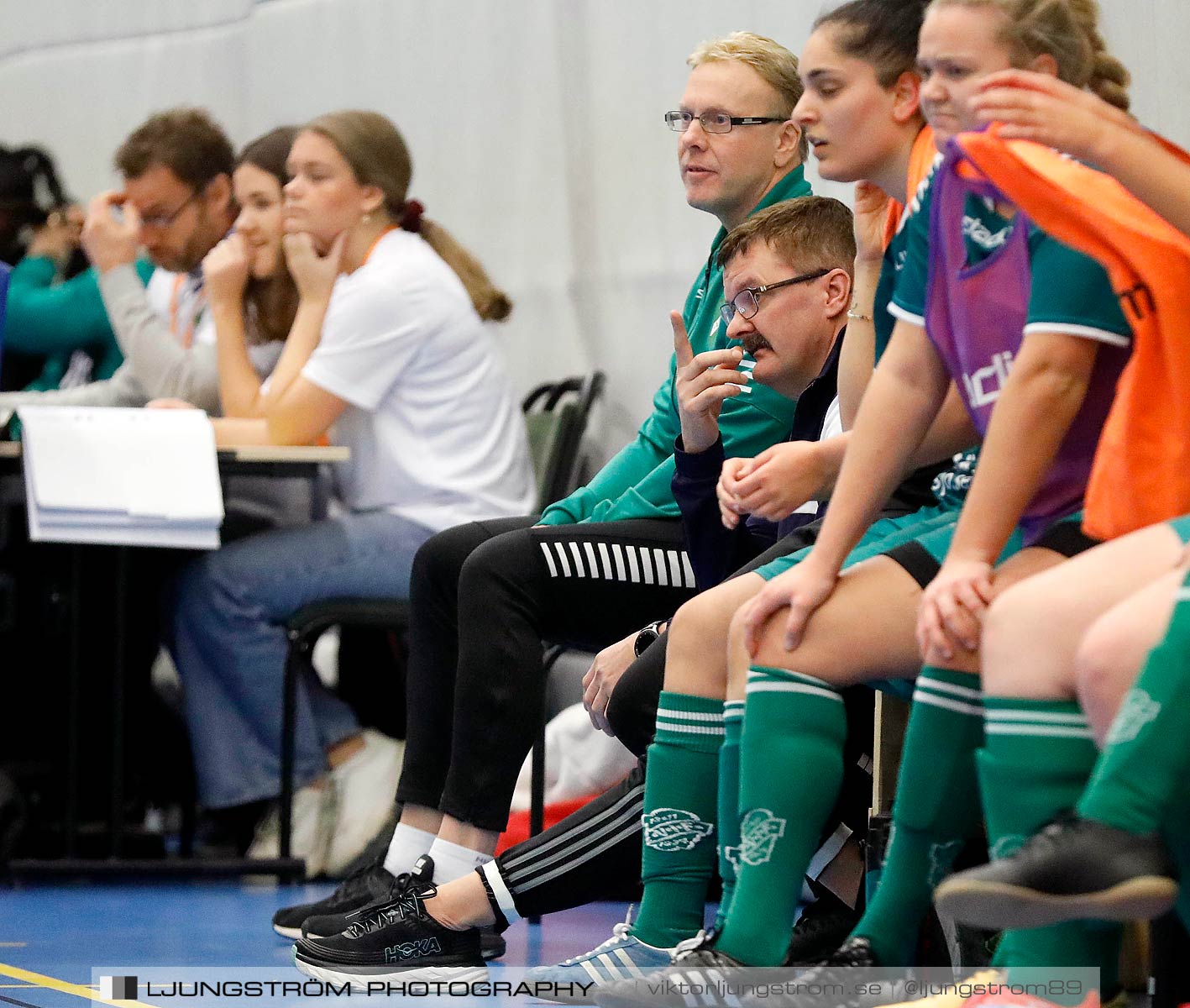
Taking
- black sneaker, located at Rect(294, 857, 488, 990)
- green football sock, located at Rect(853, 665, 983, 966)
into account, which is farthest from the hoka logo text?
green football sock, located at Rect(853, 665, 983, 966)

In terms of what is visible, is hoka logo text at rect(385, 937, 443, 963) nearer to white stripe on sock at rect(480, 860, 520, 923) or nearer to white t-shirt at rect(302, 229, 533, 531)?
white stripe on sock at rect(480, 860, 520, 923)

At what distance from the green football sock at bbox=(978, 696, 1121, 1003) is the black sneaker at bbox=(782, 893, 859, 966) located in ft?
2.48

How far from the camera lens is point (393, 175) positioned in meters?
3.47

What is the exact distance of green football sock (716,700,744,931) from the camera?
5.57 feet

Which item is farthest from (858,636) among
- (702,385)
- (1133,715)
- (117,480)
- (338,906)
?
(117,480)

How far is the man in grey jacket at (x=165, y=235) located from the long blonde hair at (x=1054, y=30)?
7.81 ft

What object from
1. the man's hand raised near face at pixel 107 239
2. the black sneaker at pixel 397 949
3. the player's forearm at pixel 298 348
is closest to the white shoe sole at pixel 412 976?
the black sneaker at pixel 397 949

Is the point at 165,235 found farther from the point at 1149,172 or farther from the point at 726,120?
the point at 1149,172

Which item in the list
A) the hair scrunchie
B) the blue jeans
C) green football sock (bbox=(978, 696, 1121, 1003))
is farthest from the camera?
the hair scrunchie

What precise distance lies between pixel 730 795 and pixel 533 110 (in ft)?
8.87

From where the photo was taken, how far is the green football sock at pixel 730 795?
1698mm

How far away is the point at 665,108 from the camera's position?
3684mm

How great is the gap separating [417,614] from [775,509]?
83 cm

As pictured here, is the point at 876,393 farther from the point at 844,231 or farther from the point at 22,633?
the point at 22,633
